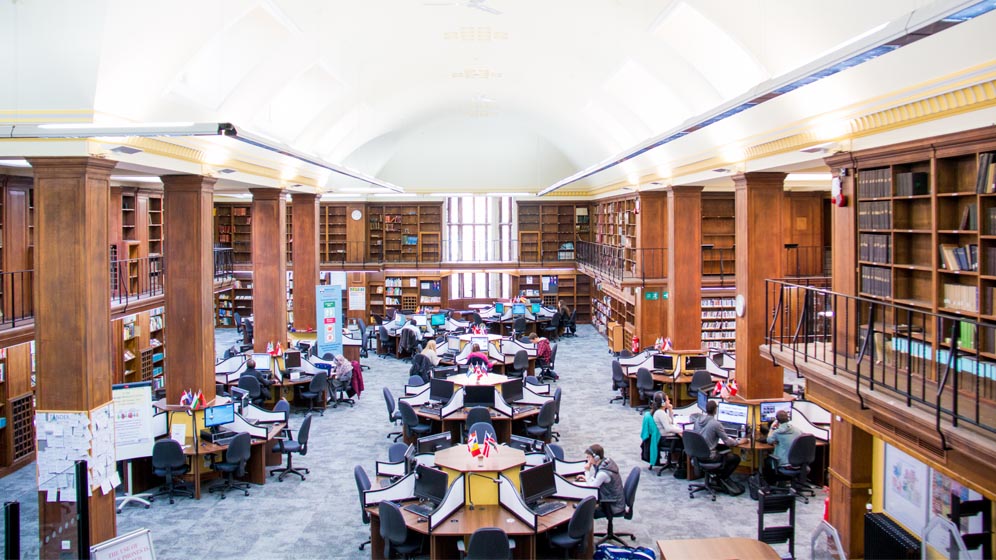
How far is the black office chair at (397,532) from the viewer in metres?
7.09

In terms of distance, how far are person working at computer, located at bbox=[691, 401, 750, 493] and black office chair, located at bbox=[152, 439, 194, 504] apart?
7.13 metres

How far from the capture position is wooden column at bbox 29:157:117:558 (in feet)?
24.1

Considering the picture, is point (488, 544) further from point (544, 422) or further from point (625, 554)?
point (544, 422)

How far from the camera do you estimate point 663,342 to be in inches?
584

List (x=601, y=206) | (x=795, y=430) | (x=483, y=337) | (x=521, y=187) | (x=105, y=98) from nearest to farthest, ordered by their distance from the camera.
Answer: (x=105, y=98)
(x=795, y=430)
(x=483, y=337)
(x=601, y=206)
(x=521, y=187)

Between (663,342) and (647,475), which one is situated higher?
(663,342)

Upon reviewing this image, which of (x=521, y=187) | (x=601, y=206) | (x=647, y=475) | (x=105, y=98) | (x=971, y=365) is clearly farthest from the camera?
(x=521, y=187)

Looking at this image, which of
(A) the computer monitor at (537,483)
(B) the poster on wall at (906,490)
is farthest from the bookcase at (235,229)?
(B) the poster on wall at (906,490)

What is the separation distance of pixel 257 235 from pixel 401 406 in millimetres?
5841

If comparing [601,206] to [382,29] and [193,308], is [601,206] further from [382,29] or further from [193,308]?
[193,308]

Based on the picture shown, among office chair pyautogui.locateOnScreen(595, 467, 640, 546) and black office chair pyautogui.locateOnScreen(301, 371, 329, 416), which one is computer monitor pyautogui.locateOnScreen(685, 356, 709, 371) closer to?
office chair pyautogui.locateOnScreen(595, 467, 640, 546)

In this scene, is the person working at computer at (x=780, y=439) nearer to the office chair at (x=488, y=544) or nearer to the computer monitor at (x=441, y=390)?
the office chair at (x=488, y=544)

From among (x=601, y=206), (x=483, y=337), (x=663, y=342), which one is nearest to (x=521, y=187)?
(x=601, y=206)

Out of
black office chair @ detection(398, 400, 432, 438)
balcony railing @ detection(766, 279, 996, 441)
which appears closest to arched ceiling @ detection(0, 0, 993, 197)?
balcony railing @ detection(766, 279, 996, 441)
